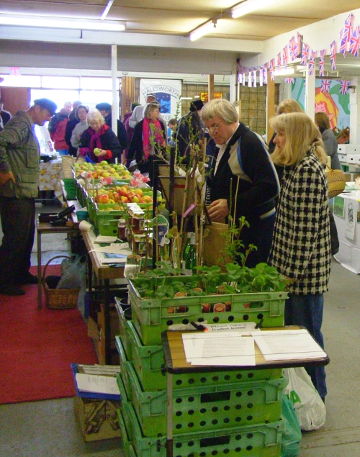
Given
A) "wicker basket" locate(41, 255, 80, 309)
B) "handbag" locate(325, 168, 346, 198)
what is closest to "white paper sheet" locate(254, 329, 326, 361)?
"handbag" locate(325, 168, 346, 198)

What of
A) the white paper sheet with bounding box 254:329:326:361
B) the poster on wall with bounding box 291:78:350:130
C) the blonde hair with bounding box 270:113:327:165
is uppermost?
the poster on wall with bounding box 291:78:350:130

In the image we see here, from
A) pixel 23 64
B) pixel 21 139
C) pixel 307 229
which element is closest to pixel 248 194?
pixel 307 229

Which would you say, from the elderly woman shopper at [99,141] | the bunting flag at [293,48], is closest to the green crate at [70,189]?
the elderly woman shopper at [99,141]

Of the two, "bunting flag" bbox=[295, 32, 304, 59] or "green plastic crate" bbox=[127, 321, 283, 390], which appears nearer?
"green plastic crate" bbox=[127, 321, 283, 390]

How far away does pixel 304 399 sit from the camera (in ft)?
8.79

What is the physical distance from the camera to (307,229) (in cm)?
260

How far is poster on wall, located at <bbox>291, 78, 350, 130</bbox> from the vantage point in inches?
475

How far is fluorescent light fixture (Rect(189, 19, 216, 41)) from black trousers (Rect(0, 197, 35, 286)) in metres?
4.02

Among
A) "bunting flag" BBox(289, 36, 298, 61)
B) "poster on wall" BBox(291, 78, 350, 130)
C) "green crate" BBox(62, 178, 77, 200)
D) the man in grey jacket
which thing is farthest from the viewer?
"poster on wall" BBox(291, 78, 350, 130)

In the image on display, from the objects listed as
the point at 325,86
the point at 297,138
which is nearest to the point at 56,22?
the point at 325,86

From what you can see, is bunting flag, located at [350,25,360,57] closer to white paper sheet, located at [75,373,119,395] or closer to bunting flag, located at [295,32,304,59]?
bunting flag, located at [295,32,304,59]

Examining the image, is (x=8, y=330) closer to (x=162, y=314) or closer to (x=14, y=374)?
(x=14, y=374)

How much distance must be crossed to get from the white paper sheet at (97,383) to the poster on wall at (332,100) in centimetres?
1016

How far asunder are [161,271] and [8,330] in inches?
97.0
